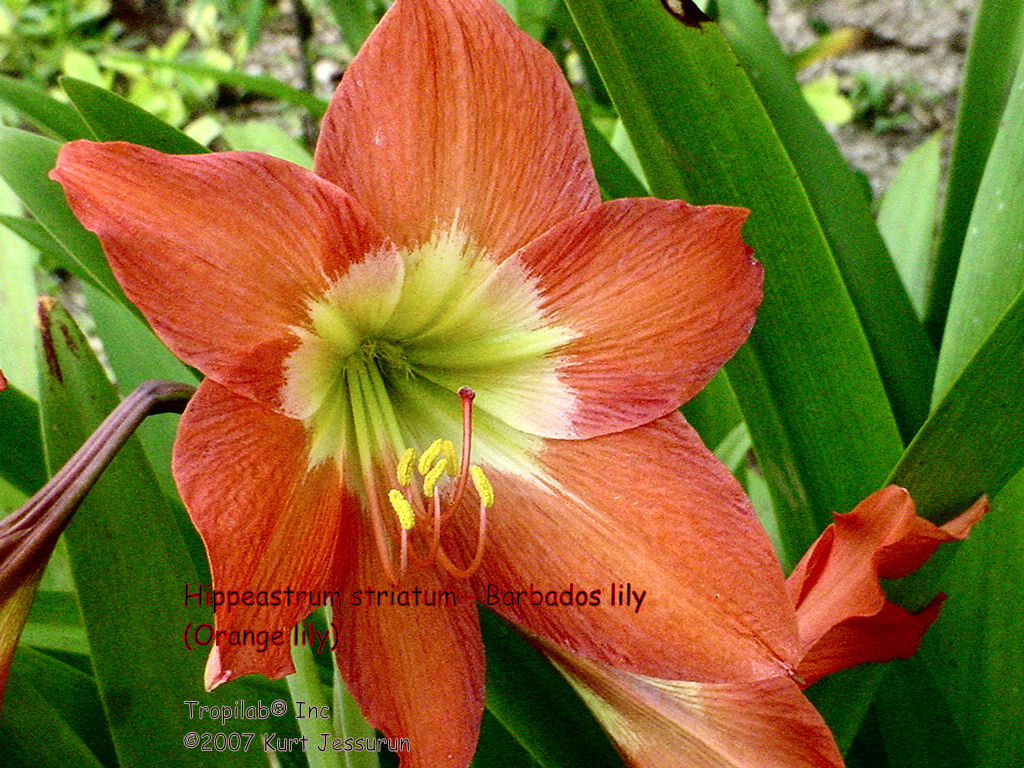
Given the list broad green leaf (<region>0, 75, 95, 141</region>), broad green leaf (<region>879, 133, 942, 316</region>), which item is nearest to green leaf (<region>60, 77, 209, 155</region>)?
broad green leaf (<region>0, 75, 95, 141</region>)

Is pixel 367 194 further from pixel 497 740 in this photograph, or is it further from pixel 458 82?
pixel 497 740

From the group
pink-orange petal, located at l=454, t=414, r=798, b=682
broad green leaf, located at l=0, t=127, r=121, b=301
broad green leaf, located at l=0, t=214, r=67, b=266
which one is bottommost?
pink-orange petal, located at l=454, t=414, r=798, b=682

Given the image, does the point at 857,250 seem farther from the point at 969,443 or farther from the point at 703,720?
the point at 703,720

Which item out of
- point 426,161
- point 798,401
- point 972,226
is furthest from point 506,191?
point 972,226

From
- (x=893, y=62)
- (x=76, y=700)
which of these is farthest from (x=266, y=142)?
(x=893, y=62)

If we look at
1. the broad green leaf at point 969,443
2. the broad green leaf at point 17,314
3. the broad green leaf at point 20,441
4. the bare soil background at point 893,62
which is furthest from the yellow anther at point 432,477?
the bare soil background at point 893,62

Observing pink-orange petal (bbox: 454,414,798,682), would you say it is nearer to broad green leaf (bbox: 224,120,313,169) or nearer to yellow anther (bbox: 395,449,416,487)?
yellow anther (bbox: 395,449,416,487)
